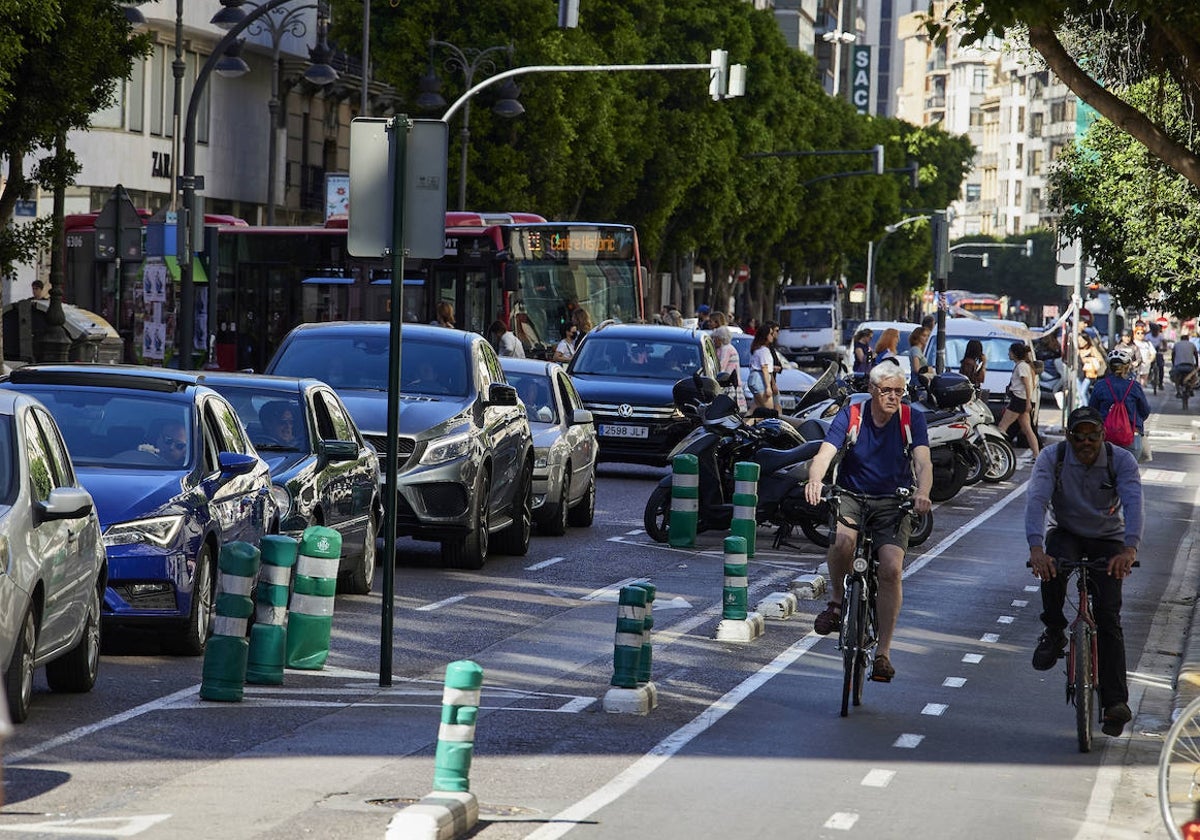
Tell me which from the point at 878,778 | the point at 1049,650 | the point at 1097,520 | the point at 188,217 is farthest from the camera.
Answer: the point at 188,217

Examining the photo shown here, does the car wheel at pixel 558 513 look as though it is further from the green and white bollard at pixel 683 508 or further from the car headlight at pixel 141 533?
the car headlight at pixel 141 533

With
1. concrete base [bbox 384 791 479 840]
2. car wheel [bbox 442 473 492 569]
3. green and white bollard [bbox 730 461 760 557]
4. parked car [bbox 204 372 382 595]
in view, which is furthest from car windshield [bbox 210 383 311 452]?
concrete base [bbox 384 791 479 840]

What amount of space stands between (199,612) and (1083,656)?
4668mm

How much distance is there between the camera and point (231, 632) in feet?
37.2

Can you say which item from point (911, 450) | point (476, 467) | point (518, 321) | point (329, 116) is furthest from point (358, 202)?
point (329, 116)

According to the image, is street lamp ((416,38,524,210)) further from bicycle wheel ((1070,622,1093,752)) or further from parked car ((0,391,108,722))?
bicycle wheel ((1070,622,1093,752))

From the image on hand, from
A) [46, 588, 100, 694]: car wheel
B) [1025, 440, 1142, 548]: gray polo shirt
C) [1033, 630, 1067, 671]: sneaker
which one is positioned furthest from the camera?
[1033, 630, 1067, 671]: sneaker

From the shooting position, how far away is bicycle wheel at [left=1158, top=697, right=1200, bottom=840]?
7.71 meters

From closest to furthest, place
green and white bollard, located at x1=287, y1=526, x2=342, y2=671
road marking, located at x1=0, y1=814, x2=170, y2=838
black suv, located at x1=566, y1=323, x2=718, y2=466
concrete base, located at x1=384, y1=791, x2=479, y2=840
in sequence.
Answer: concrete base, located at x1=384, y1=791, x2=479, y2=840
road marking, located at x1=0, y1=814, x2=170, y2=838
green and white bollard, located at x1=287, y1=526, x2=342, y2=671
black suv, located at x1=566, y1=323, x2=718, y2=466

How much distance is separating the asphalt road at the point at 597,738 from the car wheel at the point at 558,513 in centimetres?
423

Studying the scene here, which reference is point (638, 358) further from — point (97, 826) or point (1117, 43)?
point (97, 826)

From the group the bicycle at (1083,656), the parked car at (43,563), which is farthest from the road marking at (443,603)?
the bicycle at (1083,656)

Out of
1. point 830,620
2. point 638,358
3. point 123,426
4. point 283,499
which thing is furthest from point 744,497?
point 638,358

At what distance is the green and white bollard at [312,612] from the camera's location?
12547 mm
